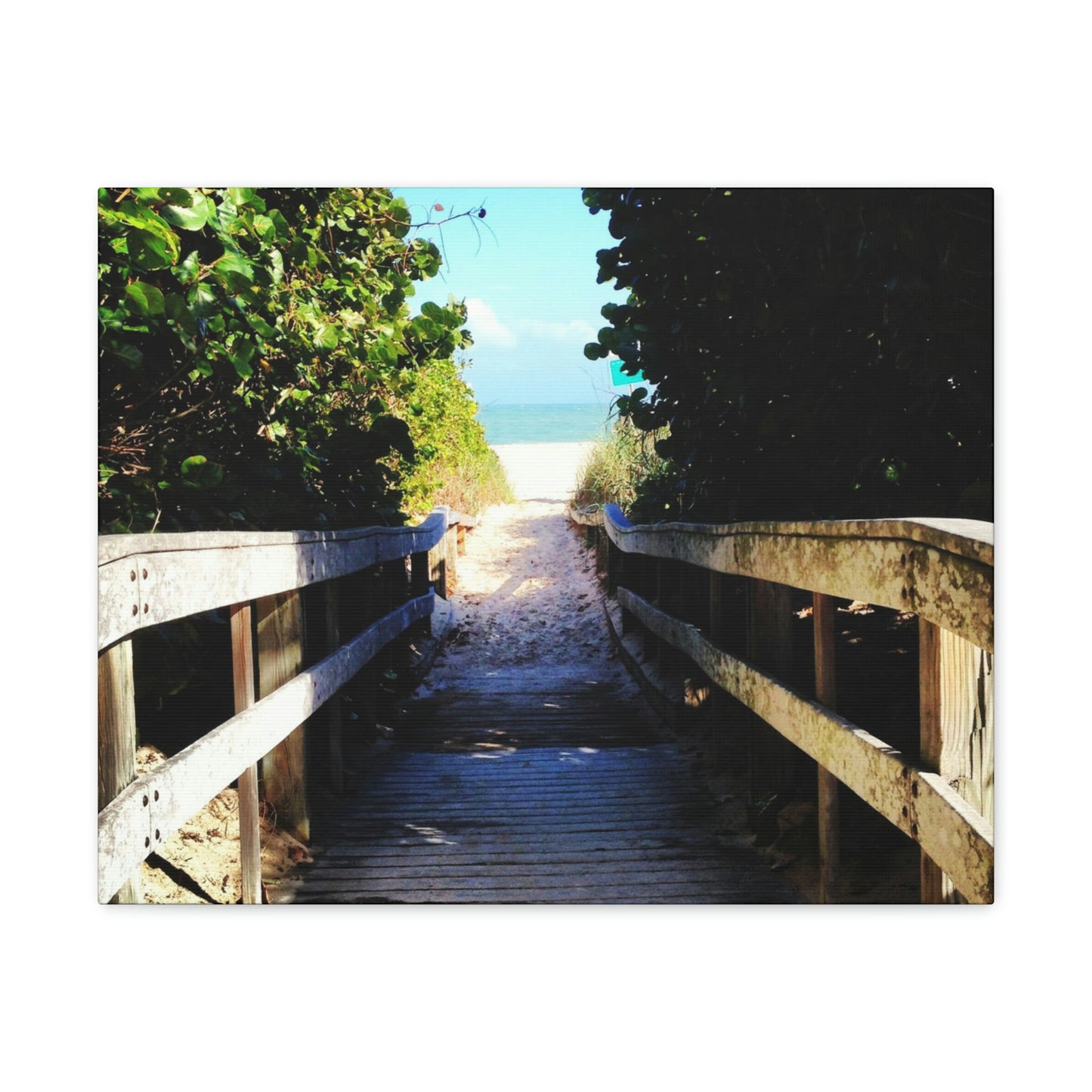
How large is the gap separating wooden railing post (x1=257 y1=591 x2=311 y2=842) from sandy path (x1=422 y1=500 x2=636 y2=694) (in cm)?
259

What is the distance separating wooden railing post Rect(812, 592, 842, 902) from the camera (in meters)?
2.38

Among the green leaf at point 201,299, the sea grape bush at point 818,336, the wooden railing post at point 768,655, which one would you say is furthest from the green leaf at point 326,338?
the wooden railing post at point 768,655

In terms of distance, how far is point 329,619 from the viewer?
3.34m

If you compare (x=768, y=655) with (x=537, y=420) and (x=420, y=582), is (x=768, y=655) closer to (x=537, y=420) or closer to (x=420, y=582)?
(x=537, y=420)

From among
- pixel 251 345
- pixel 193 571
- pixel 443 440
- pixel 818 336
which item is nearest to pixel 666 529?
pixel 818 336

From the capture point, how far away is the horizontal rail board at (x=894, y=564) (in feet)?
5.74

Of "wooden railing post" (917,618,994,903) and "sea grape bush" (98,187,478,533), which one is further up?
"sea grape bush" (98,187,478,533)

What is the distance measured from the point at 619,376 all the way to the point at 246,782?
2152 mm

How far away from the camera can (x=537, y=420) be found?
4.37 metres

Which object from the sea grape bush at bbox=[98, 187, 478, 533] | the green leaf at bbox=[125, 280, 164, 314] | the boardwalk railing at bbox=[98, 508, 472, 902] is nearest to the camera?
the boardwalk railing at bbox=[98, 508, 472, 902]

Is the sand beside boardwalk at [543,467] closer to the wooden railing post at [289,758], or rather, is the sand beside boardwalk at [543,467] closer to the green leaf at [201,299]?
the wooden railing post at [289,758]

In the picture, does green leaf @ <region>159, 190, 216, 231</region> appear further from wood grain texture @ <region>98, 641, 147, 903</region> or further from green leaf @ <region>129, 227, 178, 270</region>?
wood grain texture @ <region>98, 641, 147, 903</region>

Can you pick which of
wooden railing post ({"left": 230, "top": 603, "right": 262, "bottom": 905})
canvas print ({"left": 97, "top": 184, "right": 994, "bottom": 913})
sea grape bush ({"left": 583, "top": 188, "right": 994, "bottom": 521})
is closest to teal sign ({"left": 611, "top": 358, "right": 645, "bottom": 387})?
canvas print ({"left": 97, "top": 184, "right": 994, "bottom": 913})
